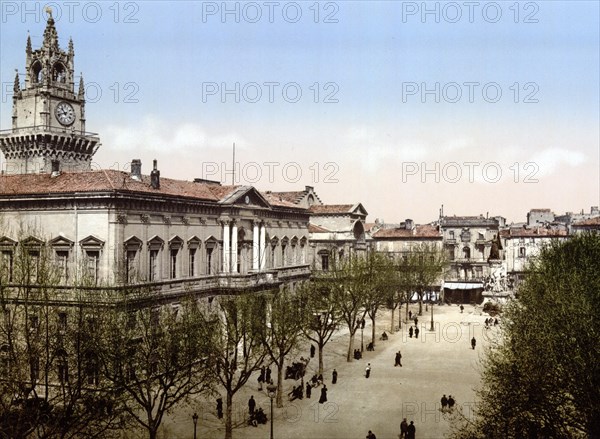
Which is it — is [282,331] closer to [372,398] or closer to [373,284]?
[372,398]

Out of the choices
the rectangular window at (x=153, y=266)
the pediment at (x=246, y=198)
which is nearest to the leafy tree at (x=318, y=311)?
the pediment at (x=246, y=198)

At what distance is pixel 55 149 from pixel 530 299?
43.9m

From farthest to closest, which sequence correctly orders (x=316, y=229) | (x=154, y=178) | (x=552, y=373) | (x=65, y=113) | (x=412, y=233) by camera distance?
(x=412, y=233) → (x=316, y=229) → (x=65, y=113) → (x=154, y=178) → (x=552, y=373)

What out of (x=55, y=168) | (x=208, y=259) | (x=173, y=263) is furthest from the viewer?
(x=208, y=259)

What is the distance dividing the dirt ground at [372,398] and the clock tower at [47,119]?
29.7 meters

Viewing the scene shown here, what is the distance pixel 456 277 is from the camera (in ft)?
300

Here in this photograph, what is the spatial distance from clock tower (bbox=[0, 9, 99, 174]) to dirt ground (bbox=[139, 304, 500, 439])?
29654 millimetres

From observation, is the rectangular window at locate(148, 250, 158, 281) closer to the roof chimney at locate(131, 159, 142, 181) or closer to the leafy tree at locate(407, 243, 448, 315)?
the roof chimney at locate(131, 159, 142, 181)

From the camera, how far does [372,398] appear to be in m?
37.4

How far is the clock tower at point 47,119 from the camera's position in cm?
5466

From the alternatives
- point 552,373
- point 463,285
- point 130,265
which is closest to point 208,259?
point 130,265

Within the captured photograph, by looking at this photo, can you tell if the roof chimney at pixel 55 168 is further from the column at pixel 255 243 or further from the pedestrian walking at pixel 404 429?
the pedestrian walking at pixel 404 429

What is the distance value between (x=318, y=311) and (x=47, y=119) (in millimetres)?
31777

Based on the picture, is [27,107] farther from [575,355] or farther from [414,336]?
[575,355]
